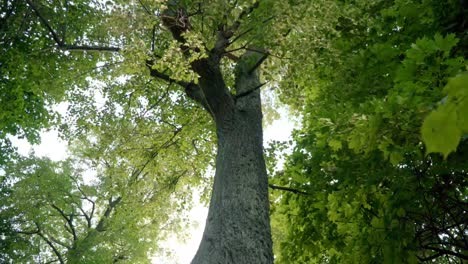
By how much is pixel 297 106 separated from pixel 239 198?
3148mm

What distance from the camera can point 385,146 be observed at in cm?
271

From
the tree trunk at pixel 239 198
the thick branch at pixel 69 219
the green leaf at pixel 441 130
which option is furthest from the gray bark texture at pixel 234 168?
the thick branch at pixel 69 219

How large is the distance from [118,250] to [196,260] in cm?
1439

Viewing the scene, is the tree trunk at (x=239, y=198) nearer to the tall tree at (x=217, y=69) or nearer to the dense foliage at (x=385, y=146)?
the tall tree at (x=217, y=69)

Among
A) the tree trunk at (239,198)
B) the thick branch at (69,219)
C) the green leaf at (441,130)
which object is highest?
the thick branch at (69,219)

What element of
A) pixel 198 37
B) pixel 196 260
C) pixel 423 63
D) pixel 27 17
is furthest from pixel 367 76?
pixel 27 17

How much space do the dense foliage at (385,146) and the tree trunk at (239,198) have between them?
2.81 ft

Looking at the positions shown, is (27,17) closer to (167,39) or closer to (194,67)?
(167,39)

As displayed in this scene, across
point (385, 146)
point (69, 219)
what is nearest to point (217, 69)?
point (385, 146)

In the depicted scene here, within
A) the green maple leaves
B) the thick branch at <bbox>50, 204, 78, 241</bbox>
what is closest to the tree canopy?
the green maple leaves

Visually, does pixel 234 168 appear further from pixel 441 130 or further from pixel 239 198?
pixel 441 130

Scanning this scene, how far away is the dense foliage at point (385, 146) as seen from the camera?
2.90 meters

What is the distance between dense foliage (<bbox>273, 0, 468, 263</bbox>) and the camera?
290 centimetres

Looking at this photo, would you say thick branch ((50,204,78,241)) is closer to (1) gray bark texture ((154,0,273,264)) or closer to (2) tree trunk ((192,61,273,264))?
(1) gray bark texture ((154,0,273,264))
